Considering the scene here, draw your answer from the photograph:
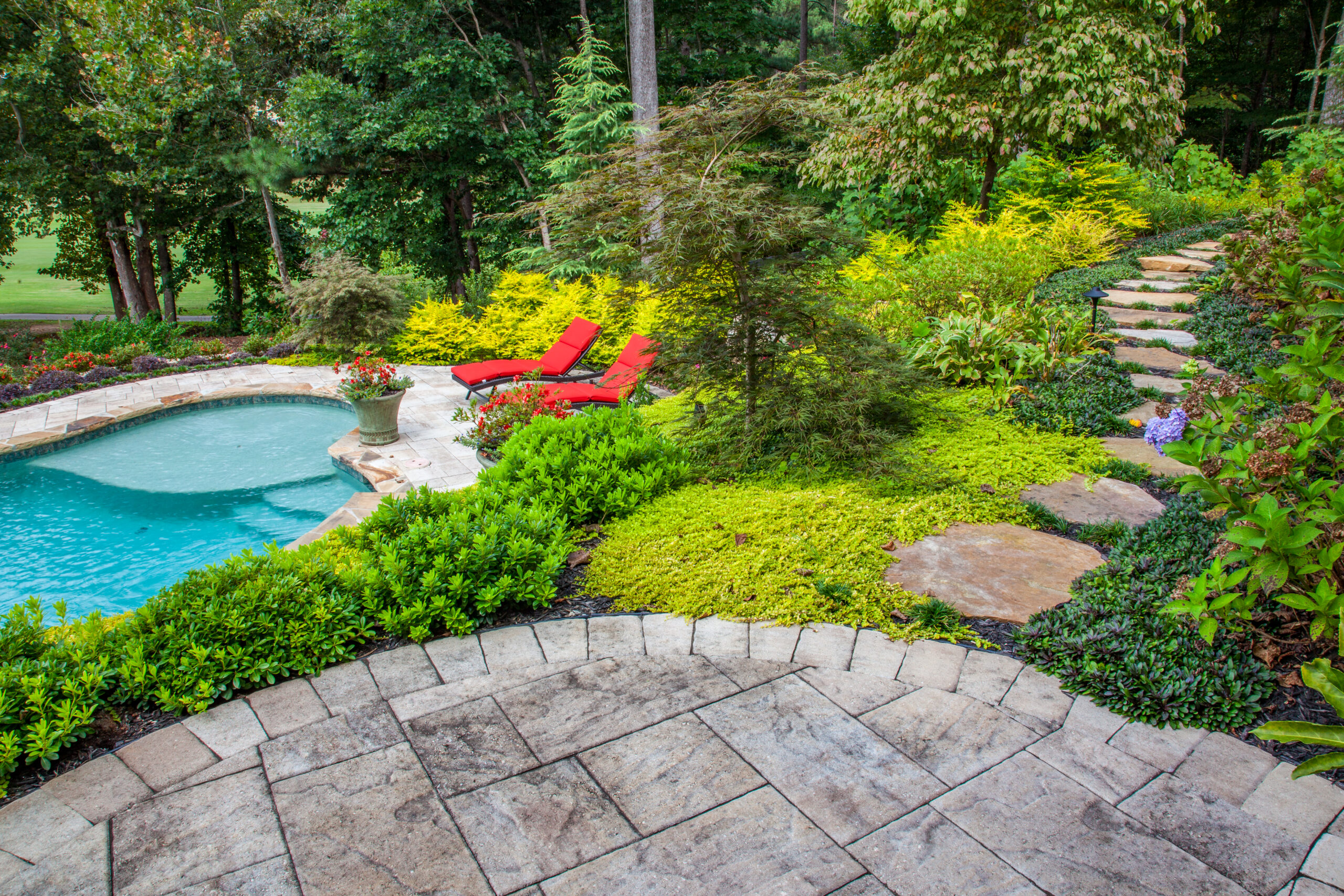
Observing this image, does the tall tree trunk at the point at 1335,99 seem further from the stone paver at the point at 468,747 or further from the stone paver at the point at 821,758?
the stone paver at the point at 468,747

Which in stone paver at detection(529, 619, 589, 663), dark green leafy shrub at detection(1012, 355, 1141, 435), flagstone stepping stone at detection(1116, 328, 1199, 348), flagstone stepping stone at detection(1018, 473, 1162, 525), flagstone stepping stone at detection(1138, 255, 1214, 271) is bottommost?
stone paver at detection(529, 619, 589, 663)

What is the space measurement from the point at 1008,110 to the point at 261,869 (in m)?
10.3

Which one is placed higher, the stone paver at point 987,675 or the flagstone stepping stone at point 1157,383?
the flagstone stepping stone at point 1157,383

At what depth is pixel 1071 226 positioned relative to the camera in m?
9.00

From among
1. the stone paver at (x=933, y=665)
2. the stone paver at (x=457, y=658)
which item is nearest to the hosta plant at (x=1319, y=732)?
the stone paver at (x=933, y=665)

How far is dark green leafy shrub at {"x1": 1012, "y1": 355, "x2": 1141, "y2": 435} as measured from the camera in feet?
15.9

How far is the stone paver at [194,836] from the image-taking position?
200 cm

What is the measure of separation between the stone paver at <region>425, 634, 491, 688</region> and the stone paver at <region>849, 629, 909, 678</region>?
1.11 metres

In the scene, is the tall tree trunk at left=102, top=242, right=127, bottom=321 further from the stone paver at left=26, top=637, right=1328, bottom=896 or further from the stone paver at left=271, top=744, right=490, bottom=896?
the stone paver at left=271, top=744, right=490, bottom=896

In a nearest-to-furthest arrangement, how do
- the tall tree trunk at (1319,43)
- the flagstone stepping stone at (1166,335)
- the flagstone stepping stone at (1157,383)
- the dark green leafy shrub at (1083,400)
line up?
1. the dark green leafy shrub at (1083,400)
2. the flagstone stepping stone at (1157,383)
3. the flagstone stepping stone at (1166,335)
4. the tall tree trunk at (1319,43)

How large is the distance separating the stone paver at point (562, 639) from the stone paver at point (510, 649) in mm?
26

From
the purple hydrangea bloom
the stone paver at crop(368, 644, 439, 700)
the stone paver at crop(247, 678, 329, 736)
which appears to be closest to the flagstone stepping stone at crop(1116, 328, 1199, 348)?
the purple hydrangea bloom

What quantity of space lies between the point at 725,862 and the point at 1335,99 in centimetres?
1612

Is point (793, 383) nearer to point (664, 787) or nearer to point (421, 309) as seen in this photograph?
point (664, 787)
